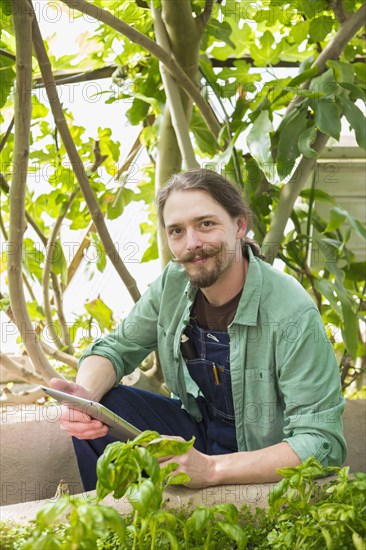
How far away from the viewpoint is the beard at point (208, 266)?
4.89 feet

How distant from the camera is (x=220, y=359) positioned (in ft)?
5.21

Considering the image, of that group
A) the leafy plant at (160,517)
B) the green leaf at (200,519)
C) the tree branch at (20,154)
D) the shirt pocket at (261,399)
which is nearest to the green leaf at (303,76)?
the tree branch at (20,154)

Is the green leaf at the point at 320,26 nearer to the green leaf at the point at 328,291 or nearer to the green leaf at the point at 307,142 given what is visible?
the green leaf at the point at 307,142

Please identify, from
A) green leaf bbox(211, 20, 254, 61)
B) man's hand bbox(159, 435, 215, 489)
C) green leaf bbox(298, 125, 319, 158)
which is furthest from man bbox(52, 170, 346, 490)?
green leaf bbox(211, 20, 254, 61)

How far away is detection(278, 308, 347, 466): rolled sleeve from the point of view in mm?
1323

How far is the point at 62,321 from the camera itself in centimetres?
229

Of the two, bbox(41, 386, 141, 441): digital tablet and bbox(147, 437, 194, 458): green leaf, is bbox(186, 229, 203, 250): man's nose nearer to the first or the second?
bbox(41, 386, 141, 441): digital tablet

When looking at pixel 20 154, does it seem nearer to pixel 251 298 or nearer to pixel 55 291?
pixel 251 298

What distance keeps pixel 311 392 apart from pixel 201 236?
36 cm

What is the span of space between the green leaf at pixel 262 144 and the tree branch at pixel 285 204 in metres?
0.13

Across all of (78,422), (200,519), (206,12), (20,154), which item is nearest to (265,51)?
(206,12)

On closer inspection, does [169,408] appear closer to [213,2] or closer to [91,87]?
[213,2]

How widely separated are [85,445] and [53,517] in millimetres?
772

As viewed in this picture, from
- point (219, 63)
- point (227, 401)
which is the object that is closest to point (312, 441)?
point (227, 401)
